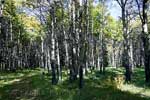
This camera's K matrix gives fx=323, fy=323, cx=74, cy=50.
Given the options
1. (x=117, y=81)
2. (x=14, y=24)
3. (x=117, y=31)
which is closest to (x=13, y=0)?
(x=14, y=24)

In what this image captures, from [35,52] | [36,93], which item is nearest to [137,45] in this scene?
[35,52]

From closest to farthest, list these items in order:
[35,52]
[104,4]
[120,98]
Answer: [120,98] → [104,4] → [35,52]

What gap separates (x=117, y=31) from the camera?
66000mm

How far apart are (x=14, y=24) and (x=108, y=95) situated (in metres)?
38.9

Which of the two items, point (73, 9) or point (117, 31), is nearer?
point (73, 9)

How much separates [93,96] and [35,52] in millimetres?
66402

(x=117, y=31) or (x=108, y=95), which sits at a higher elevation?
(x=117, y=31)

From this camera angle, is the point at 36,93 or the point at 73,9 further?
the point at 73,9

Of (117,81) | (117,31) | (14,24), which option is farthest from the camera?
(117,31)

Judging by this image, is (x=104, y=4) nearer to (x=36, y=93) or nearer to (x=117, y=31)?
(x=117, y=31)

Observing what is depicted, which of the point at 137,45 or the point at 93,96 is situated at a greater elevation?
the point at 137,45

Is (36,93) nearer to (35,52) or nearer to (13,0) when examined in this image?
(13,0)

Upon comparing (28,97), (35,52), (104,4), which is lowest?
(28,97)

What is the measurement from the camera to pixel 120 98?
15.3m
